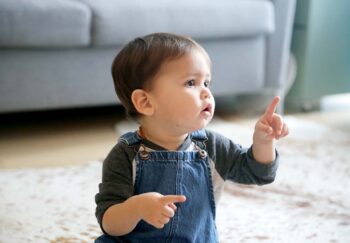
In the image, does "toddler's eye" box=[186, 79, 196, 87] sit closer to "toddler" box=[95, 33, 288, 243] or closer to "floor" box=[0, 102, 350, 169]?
"toddler" box=[95, 33, 288, 243]

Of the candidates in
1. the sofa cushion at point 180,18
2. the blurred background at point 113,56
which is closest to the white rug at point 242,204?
the blurred background at point 113,56

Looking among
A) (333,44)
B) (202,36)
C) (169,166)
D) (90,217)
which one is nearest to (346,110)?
(333,44)

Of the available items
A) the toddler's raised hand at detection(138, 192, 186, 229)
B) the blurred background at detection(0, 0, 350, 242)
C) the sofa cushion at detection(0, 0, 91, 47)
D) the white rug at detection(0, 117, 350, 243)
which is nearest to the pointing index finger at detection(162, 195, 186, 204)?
the toddler's raised hand at detection(138, 192, 186, 229)

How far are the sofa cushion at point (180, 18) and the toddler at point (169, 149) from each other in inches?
35.9

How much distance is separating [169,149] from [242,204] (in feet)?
1.42

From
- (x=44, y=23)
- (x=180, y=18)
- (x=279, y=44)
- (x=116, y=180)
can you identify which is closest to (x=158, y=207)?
(x=116, y=180)

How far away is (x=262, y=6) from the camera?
1907 mm

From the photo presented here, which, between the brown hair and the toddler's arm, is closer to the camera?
the toddler's arm

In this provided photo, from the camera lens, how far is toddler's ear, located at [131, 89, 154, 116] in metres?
0.79

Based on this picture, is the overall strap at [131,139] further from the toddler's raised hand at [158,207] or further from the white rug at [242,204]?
the white rug at [242,204]

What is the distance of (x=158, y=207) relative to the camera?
2.21 ft

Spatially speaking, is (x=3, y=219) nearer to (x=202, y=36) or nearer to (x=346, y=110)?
(x=202, y=36)

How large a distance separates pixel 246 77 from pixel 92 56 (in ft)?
1.97

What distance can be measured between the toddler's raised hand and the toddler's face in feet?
0.45
